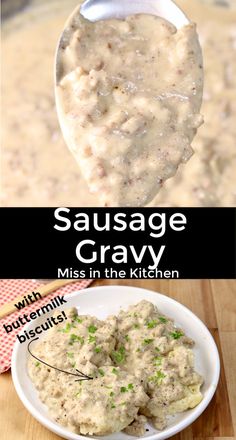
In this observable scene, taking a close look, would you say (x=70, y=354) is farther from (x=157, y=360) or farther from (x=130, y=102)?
(x=130, y=102)

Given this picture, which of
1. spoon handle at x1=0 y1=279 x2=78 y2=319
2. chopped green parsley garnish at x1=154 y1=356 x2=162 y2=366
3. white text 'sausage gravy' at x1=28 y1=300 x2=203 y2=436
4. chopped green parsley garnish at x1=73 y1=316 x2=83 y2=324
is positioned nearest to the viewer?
white text 'sausage gravy' at x1=28 y1=300 x2=203 y2=436

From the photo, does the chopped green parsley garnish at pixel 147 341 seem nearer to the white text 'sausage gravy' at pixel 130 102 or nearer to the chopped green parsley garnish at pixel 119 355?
the chopped green parsley garnish at pixel 119 355

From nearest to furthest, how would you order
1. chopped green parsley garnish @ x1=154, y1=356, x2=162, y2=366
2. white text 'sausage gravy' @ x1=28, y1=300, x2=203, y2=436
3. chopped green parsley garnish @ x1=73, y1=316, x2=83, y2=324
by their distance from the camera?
1. white text 'sausage gravy' @ x1=28, y1=300, x2=203, y2=436
2. chopped green parsley garnish @ x1=154, y1=356, x2=162, y2=366
3. chopped green parsley garnish @ x1=73, y1=316, x2=83, y2=324

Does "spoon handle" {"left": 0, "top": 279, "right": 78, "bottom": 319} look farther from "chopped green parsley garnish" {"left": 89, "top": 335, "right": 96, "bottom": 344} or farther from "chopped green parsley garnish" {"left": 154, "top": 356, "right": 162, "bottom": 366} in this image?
"chopped green parsley garnish" {"left": 154, "top": 356, "right": 162, "bottom": 366}

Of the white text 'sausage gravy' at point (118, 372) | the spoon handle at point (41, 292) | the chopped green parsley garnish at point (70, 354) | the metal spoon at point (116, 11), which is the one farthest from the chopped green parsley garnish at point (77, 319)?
the metal spoon at point (116, 11)

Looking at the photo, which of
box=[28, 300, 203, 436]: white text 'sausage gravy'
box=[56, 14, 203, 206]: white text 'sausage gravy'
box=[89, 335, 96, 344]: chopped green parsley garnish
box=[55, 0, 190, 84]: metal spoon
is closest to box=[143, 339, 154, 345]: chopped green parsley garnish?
box=[28, 300, 203, 436]: white text 'sausage gravy'

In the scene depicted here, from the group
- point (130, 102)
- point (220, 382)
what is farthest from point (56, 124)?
point (220, 382)

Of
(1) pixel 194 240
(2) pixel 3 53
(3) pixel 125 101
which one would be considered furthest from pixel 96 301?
(2) pixel 3 53
